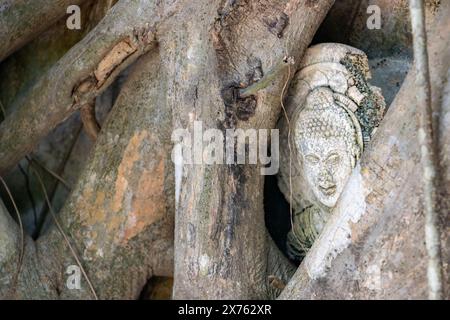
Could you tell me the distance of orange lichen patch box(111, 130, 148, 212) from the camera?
7.22 ft

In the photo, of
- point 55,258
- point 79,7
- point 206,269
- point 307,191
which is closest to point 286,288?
point 206,269

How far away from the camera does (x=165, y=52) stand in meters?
2.09

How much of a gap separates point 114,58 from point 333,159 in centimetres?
57

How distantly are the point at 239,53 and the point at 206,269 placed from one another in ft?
1.52

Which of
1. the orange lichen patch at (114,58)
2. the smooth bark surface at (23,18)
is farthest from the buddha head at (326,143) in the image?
the smooth bark surface at (23,18)

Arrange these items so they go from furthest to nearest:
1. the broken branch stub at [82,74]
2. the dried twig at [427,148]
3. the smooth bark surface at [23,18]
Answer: the smooth bark surface at [23,18]
the broken branch stub at [82,74]
the dried twig at [427,148]

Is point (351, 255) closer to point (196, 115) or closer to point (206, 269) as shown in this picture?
point (206, 269)

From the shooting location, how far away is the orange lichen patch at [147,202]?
2.19 m

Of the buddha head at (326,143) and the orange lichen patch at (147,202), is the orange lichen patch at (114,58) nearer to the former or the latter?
the orange lichen patch at (147,202)

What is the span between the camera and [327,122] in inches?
77.0

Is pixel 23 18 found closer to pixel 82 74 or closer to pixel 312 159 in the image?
pixel 82 74

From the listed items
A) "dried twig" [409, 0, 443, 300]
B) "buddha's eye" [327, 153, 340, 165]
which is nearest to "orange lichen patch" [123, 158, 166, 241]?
"buddha's eye" [327, 153, 340, 165]

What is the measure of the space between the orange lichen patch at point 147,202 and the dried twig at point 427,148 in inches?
29.5

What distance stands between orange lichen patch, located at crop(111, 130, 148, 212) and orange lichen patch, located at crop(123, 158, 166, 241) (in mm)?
32
